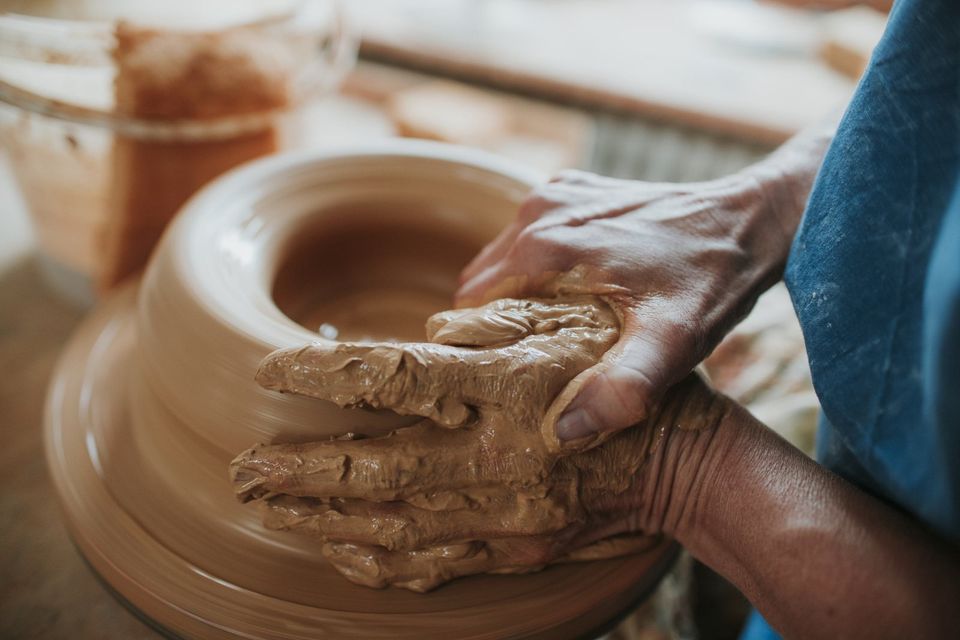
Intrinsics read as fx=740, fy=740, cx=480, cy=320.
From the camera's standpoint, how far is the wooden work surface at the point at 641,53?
286cm

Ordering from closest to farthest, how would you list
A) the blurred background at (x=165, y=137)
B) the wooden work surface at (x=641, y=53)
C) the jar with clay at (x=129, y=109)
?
the blurred background at (x=165, y=137) → the jar with clay at (x=129, y=109) → the wooden work surface at (x=641, y=53)

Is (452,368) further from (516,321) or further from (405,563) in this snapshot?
(405,563)

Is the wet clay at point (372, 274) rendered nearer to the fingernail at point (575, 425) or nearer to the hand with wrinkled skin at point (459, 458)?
the hand with wrinkled skin at point (459, 458)

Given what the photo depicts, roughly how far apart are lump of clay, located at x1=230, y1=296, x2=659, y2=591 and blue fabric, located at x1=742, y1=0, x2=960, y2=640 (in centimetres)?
24

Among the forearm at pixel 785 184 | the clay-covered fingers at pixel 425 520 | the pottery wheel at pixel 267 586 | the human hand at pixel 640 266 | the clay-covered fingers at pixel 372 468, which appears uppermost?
the forearm at pixel 785 184

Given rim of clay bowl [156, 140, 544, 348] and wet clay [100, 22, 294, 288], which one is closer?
rim of clay bowl [156, 140, 544, 348]

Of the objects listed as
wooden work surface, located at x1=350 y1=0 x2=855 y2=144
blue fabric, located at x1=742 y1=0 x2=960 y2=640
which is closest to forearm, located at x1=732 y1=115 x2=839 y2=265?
blue fabric, located at x1=742 y1=0 x2=960 y2=640

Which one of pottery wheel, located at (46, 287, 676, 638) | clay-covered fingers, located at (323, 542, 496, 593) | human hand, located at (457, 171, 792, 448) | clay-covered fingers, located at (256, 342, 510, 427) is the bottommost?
pottery wheel, located at (46, 287, 676, 638)

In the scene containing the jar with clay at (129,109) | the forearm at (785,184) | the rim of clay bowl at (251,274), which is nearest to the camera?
the rim of clay bowl at (251,274)

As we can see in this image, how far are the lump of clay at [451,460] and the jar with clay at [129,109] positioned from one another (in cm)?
100

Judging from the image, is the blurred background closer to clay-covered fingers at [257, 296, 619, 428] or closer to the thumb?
clay-covered fingers at [257, 296, 619, 428]

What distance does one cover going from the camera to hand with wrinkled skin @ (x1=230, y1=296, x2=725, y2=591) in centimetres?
82

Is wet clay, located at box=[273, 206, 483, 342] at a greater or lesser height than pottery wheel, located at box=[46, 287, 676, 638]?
greater

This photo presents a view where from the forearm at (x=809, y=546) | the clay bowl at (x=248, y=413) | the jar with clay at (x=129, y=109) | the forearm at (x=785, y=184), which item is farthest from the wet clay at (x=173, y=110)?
the forearm at (x=809, y=546)
